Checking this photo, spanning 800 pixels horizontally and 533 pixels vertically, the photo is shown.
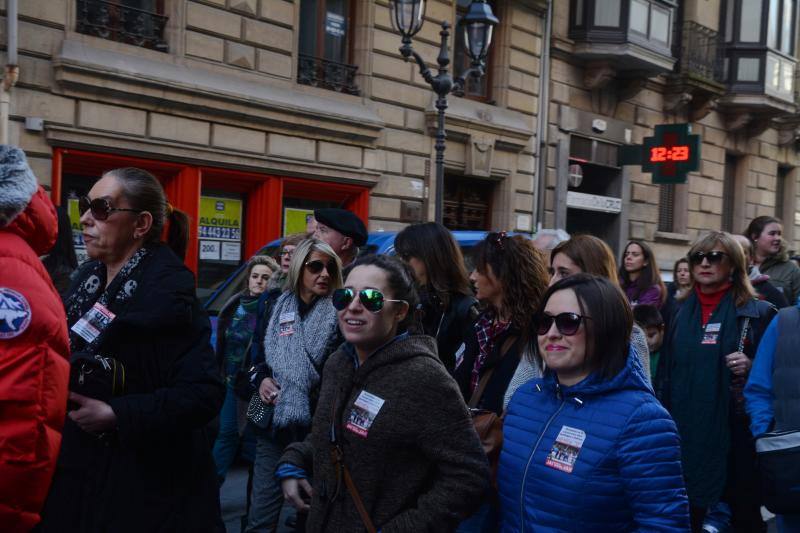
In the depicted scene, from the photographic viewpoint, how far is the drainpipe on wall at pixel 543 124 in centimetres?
1844

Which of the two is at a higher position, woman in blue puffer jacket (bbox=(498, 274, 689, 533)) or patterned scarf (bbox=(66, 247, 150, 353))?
patterned scarf (bbox=(66, 247, 150, 353))

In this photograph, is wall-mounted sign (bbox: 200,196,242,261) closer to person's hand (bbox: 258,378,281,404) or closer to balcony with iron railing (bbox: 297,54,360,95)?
balcony with iron railing (bbox: 297,54,360,95)

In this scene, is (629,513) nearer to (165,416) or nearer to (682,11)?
(165,416)

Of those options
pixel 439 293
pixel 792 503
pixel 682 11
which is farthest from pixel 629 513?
pixel 682 11

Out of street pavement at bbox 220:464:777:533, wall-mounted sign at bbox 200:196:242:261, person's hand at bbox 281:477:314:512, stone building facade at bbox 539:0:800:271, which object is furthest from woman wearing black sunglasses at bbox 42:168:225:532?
stone building facade at bbox 539:0:800:271

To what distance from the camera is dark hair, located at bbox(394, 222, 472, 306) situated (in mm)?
4934

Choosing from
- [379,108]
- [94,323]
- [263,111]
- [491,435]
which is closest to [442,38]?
[263,111]

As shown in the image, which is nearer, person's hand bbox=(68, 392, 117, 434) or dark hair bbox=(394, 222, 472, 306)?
person's hand bbox=(68, 392, 117, 434)

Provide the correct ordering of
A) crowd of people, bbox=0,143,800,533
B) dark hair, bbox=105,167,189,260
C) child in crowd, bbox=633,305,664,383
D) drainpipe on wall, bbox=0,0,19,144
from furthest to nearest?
1. drainpipe on wall, bbox=0,0,19,144
2. child in crowd, bbox=633,305,664,383
3. dark hair, bbox=105,167,189,260
4. crowd of people, bbox=0,143,800,533

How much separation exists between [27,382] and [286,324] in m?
2.70

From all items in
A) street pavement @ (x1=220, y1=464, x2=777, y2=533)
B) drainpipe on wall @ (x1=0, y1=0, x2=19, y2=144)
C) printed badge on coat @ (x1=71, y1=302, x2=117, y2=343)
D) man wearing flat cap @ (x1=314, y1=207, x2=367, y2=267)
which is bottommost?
street pavement @ (x1=220, y1=464, x2=777, y2=533)

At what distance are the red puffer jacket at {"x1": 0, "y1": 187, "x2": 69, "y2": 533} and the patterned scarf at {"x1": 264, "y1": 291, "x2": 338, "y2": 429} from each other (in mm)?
2373

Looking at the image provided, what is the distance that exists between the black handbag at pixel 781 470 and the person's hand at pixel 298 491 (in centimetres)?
179

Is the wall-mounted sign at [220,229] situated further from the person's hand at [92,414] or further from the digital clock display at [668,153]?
the person's hand at [92,414]
